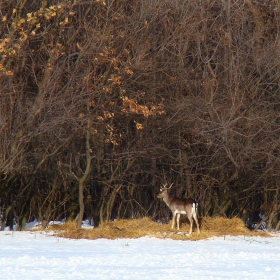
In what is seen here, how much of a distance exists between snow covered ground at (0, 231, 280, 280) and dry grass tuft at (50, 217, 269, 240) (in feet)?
1.49

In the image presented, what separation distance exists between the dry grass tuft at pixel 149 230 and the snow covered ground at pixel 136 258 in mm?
454

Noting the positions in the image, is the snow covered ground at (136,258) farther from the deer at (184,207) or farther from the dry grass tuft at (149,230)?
the deer at (184,207)

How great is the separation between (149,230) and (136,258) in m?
4.54

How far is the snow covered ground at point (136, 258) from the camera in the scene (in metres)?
12.9

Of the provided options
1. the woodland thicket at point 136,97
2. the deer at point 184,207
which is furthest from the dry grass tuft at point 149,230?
the woodland thicket at point 136,97

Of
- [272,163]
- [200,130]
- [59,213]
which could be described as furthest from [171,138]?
[59,213]

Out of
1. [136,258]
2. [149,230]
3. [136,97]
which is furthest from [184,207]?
[136,258]

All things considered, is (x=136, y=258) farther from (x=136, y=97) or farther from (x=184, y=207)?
(x=136, y=97)

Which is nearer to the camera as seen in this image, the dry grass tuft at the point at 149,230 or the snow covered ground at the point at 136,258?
the snow covered ground at the point at 136,258

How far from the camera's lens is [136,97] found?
19562 mm

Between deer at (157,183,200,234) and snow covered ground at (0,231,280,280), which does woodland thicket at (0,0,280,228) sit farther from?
snow covered ground at (0,231,280,280)

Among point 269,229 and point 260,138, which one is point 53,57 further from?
point 269,229

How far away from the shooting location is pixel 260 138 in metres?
20.0

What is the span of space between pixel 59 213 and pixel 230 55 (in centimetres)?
688
